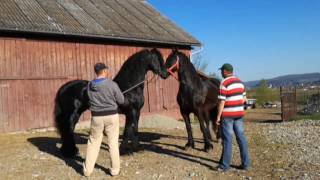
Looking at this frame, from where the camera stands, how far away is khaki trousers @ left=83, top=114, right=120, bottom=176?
7258 millimetres

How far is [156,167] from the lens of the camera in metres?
8.07

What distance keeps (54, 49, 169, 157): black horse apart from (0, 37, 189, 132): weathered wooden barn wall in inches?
223

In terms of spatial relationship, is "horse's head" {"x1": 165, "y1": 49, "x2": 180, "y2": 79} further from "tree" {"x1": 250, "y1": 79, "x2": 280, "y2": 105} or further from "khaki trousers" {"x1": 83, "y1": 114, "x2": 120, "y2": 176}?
"tree" {"x1": 250, "y1": 79, "x2": 280, "y2": 105}

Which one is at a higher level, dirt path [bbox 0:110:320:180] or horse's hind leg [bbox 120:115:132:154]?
horse's hind leg [bbox 120:115:132:154]

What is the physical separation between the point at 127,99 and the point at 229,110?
2377 millimetres

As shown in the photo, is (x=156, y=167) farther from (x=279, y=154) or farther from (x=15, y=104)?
(x=15, y=104)

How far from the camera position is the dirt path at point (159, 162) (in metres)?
7.42

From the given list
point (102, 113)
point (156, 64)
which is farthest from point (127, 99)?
point (102, 113)

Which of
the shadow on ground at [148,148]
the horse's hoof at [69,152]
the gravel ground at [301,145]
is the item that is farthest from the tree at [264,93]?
the horse's hoof at [69,152]

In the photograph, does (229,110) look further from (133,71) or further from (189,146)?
(189,146)

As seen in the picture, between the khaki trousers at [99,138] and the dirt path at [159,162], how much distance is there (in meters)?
0.21

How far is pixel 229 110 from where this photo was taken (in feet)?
24.6

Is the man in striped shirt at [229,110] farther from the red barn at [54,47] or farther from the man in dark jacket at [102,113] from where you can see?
the red barn at [54,47]

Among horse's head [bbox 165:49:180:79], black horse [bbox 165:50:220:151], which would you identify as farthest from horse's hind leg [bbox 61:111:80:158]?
black horse [bbox 165:50:220:151]
